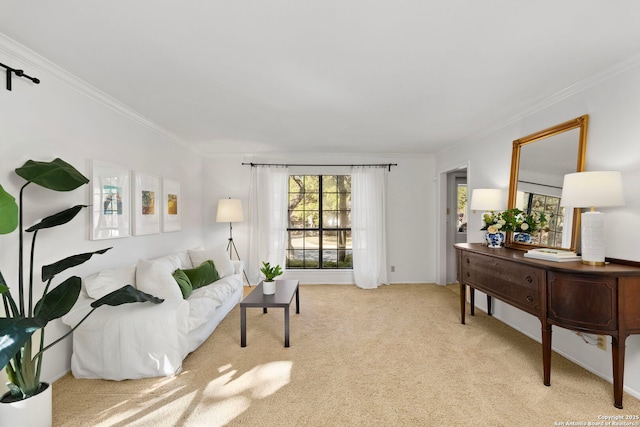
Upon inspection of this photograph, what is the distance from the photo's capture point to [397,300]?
4621mm

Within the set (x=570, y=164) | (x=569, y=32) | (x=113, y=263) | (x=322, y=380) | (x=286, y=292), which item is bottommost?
(x=322, y=380)

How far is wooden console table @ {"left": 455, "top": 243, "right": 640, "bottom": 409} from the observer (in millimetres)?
1991

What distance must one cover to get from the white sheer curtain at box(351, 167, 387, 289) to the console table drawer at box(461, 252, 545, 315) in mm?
2097

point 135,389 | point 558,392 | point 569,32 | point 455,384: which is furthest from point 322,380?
point 569,32

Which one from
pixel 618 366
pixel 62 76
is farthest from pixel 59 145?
pixel 618 366

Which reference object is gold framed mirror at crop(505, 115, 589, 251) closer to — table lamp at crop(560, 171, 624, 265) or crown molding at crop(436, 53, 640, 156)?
crown molding at crop(436, 53, 640, 156)

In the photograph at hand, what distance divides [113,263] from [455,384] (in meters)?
3.22

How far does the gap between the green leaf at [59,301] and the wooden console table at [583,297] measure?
319 centimetres

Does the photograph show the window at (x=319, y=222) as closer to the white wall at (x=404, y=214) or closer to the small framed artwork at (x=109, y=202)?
the white wall at (x=404, y=214)

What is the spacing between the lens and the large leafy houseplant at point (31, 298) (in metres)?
1.54

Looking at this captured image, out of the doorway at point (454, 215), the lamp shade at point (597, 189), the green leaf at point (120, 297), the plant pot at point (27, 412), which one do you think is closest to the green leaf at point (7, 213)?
the green leaf at point (120, 297)

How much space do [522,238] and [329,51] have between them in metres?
2.73

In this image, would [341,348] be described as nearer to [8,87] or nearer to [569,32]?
[569,32]

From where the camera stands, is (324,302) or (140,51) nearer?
(140,51)
